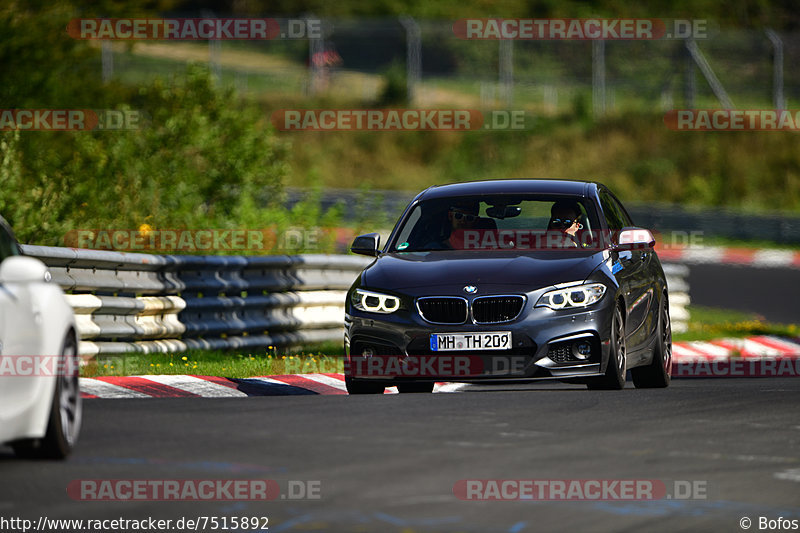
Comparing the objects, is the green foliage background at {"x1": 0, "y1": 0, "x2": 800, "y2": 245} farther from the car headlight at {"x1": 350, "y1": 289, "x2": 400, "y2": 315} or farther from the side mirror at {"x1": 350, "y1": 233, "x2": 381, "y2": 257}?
the car headlight at {"x1": 350, "y1": 289, "x2": 400, "y2": 315}

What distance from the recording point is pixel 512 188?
12.9 m

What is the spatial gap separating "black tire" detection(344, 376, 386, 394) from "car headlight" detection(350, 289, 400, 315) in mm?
553

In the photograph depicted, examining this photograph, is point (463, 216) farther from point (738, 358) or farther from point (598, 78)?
point (598, 78)

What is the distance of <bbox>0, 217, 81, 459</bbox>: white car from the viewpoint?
7.41 metres

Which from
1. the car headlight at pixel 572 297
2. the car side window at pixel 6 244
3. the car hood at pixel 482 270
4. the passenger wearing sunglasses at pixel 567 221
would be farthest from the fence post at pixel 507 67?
the car side window at pixel 6 244

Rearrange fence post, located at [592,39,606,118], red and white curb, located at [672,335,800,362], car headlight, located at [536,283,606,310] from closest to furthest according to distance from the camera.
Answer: car headlight, located at [536,283,606,310]
red and white curb, located at [672,335,800,362]
fence post, located at [592,39,606,118]

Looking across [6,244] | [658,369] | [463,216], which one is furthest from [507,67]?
[6,244]

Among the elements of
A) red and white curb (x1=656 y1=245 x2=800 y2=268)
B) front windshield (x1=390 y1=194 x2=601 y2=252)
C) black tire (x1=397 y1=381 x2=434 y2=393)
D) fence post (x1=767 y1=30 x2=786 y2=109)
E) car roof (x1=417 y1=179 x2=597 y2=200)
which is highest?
fence post (x1=767 y1=30 x2=786 y2=109)

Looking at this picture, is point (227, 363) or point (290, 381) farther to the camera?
point (227, 363)

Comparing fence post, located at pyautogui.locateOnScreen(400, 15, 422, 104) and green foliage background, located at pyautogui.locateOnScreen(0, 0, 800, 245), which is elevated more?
fence post, located at pyautogui.locateOnScreen(400, 15, 422, 104)

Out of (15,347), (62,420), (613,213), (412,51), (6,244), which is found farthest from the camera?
(412,51)

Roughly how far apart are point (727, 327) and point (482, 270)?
11.2 meters

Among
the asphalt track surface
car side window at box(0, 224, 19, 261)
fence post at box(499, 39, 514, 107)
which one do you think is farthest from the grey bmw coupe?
fence post at box(499, 39, 514, 107)

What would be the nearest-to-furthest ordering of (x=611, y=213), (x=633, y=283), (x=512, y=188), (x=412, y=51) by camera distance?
(x=633, y=283)
(x=512, y=188)
(x=611, y=213)
(x=412, y=51)
